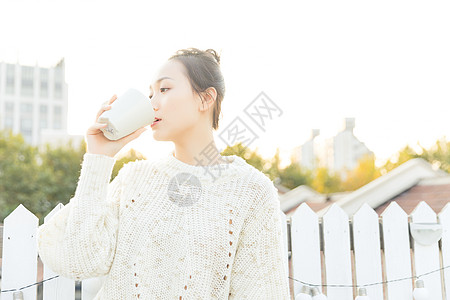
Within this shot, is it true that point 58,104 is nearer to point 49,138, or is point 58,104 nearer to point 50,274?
point 49,138

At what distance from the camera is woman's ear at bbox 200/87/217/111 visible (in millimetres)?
1523

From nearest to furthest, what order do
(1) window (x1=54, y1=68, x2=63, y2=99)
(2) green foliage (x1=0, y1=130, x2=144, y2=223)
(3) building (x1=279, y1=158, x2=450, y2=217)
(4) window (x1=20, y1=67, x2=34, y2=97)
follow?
(3) building (x1=279, y1=158, x2=450, y2=217) → (2) green foliage (x1=0, y1=130, x2=144, y2=223) → (4) window (x1=20, y1=67, x2=34, y2=97) → (1) window (x1=54, y1=68, x2=63, y2=99)

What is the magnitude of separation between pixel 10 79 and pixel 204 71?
Answer: 2388 inches

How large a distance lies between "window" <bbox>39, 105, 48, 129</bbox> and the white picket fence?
58.3 meters

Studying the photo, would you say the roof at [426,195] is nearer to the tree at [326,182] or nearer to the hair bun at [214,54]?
the hair bun at [214,54]

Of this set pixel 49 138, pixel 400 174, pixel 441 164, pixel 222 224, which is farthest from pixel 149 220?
pixel 49 138

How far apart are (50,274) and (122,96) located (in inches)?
39.6

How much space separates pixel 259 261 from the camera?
143 centimetres

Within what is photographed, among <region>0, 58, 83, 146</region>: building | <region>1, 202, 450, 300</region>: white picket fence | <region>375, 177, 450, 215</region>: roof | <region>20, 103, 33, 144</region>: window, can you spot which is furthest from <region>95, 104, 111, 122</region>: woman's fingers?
<region>20, 103, 33, 144</region>: window

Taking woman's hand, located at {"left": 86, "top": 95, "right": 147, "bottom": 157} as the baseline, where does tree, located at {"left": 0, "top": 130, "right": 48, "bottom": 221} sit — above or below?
above

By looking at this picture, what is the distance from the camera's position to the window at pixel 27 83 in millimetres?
55700

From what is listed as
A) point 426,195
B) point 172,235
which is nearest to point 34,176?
point 426,195

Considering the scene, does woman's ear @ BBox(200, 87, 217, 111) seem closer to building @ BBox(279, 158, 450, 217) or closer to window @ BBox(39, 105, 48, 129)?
A: building @ BBox(279, 158, 450, 217)

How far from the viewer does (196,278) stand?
1.37 metres
